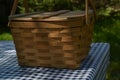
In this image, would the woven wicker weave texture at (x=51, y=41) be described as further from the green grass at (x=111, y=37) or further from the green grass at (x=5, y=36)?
the green grass at (x=5, y=36)

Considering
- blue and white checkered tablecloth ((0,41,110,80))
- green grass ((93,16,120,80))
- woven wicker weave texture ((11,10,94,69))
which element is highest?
woven wicker weave texture ((11,10,94,69))

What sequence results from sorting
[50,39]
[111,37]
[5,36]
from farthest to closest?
[5,36], [111,37], [50,39]

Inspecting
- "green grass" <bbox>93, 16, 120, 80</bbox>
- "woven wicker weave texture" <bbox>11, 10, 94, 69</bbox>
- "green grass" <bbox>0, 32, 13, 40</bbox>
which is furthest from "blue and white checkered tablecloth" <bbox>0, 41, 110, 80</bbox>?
"green grass" <bbox>0, 32, 13, 40</bbox>

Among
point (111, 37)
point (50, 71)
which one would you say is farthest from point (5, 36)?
point (50, 71)

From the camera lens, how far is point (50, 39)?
1237mm

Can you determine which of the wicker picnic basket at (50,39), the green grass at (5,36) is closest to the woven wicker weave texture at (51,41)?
the wicker picnic basket at (50,39)

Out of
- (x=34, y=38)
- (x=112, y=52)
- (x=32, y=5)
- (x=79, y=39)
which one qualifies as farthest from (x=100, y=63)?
(x=32, y=5)

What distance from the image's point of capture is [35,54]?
1.28 metres

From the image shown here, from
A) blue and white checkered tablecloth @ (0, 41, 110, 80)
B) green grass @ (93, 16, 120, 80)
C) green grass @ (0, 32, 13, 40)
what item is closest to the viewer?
blue and white checkered tablecloth @ (0, 41, 110, 80)

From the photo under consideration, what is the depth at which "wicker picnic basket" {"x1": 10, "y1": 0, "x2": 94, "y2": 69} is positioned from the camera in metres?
1.22

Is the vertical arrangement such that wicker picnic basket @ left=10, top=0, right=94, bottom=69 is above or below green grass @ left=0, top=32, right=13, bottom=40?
above

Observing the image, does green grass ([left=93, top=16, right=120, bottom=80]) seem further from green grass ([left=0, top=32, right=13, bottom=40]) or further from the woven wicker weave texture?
the woven wicker weave texture

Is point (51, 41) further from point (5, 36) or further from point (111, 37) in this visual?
point (5, 36)

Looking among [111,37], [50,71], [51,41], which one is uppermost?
[51,41]
